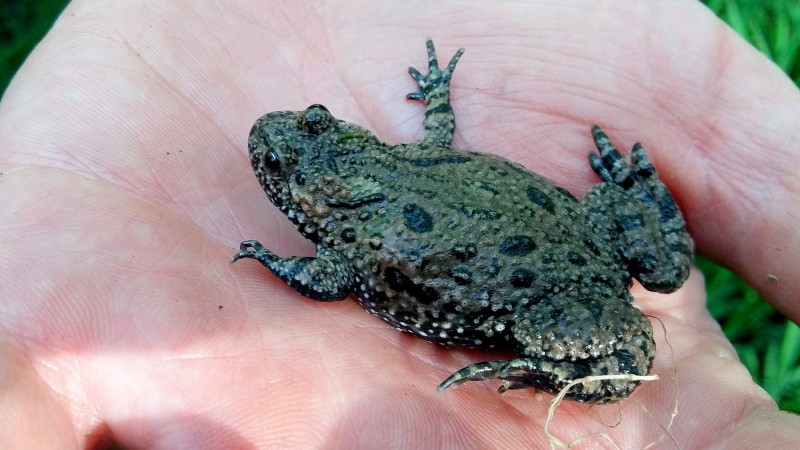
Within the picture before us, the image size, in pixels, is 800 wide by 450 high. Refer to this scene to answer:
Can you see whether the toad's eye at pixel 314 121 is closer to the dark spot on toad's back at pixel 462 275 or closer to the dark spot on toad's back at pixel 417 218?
the dark spot on toad's back at pixel 417 218

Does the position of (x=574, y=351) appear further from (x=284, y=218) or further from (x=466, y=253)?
(x=284, y=218)

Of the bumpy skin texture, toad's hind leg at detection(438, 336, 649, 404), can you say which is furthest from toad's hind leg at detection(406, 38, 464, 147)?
toad's hind leg at detection(438, 336, 649, 404)

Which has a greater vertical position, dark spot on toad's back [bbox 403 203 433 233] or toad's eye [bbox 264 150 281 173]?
toad's eye [bbox 264 150 281 173]

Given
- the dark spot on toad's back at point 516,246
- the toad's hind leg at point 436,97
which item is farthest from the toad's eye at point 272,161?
the dark spot on toad's back at point 516,246

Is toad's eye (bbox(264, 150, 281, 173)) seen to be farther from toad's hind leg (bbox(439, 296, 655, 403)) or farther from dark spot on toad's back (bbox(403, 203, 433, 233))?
toad's hind leg (bbox(439, 296, 655, 403))

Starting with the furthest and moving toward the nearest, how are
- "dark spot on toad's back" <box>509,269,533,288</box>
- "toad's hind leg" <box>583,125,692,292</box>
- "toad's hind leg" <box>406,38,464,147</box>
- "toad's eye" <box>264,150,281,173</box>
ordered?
1. "toad's hind leg" <box>406,38,464,147</box>
2. "toad's hind leg" <box>583,125,692,292</box>
3. "toad's eye" <box>264,150,281,173</box>
4. "dark spot on toad's back" <box>509,269,533,288</box>

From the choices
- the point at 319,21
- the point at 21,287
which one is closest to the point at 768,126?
the point at 319,21

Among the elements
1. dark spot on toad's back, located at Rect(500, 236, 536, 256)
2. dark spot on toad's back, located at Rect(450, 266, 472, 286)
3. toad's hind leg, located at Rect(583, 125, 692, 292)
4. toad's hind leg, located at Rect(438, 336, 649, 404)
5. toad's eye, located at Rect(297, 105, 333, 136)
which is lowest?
toad's hind leg, located at Rect(438, 336, 649, 404)
